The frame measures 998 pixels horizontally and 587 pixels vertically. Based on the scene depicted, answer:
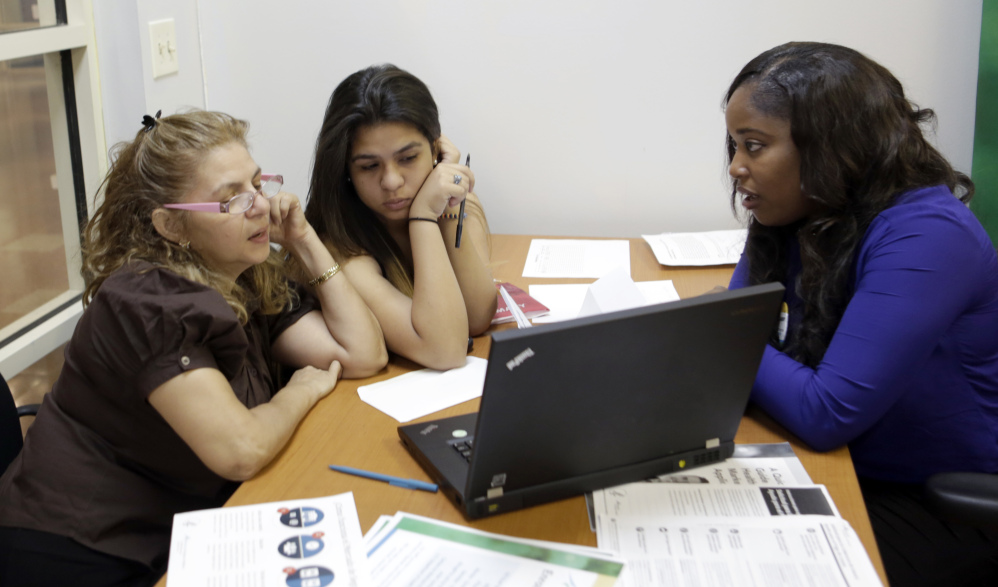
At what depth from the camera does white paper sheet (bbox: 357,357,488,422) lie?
1.37 m

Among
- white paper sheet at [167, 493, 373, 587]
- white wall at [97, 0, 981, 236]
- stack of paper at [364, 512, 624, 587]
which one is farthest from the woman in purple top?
white wall at [97, 0, 981, 236]

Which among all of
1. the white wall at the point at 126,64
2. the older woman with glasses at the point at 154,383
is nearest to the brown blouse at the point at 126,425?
the older woman with glasses at the point at 154,383

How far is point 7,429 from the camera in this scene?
1.45 meters

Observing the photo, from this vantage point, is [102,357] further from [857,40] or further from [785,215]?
[857,40]

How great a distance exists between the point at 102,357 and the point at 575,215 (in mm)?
1646

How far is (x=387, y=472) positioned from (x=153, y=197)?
1.91ft

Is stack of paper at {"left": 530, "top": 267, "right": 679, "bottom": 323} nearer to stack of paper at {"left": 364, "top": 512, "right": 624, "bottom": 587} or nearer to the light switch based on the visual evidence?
stack of paper at {"left": 364, "top": 512, "right": 624, "bottom": 587}

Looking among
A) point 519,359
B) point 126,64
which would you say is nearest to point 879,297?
point 519,359

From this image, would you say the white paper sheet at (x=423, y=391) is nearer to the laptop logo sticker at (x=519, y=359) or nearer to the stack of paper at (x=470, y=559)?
the stack of paper at (x=470, y=559)

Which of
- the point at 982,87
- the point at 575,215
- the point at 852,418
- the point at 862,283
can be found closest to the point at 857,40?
the point at 982,87

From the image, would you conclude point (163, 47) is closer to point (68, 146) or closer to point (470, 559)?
point (68, 146)

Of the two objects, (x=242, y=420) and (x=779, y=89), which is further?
(x=779, y=89)

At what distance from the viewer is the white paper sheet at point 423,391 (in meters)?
1.37

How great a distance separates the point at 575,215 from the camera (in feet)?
8.46
